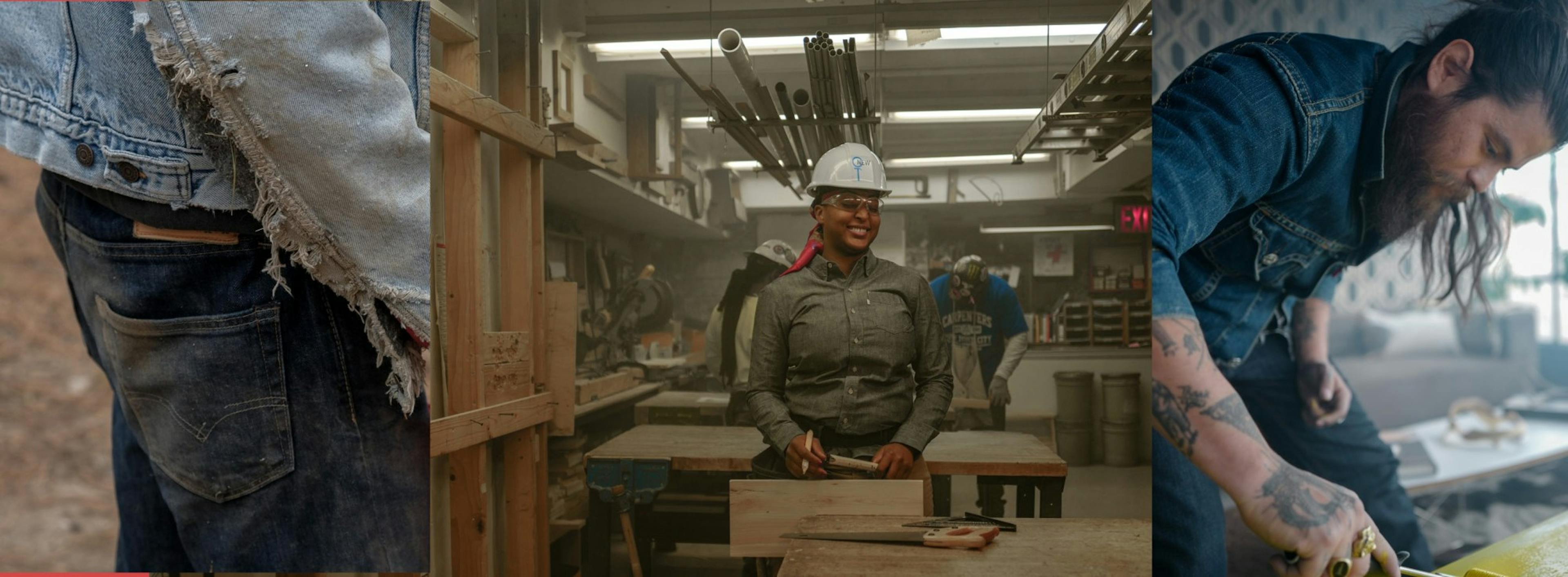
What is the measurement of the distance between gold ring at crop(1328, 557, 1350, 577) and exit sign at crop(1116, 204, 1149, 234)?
37.0 inches

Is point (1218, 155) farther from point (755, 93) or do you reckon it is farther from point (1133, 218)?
point (755, 93)

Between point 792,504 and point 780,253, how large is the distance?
630mm

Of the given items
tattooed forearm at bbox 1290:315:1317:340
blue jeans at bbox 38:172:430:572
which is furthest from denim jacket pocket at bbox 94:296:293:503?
tattooed forearm at bbox 1290:315:1317:340

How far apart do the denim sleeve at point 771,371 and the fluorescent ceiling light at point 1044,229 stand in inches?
21.4

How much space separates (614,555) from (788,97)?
1269 millimetres

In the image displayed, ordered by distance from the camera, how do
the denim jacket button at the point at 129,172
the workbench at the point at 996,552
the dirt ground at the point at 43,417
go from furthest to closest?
the dirt ground at the point at 43,417, the denim jacket button at the point at 129,172, the workbench at the point at 996,552

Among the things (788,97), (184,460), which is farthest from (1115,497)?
(184,460)

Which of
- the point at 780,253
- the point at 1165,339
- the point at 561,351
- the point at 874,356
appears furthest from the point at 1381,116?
the point at 561,351

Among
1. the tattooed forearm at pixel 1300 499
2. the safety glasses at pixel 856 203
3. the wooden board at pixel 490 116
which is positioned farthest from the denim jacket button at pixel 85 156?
the tattooed forearm at pixel 1300 499

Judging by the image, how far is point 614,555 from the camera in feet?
6.99

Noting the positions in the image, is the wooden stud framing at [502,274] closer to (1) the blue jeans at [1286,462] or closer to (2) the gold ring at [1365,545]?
(1) the blue jeans at [1286,462]

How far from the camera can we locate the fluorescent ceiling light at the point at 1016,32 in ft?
6.59

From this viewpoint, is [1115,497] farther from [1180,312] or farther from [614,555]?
[614,555]

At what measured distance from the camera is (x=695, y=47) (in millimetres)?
2100
